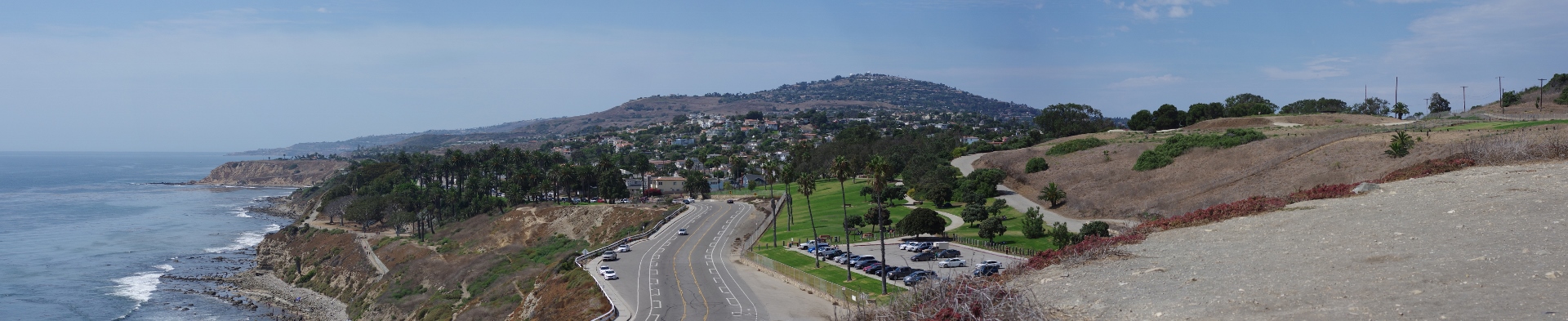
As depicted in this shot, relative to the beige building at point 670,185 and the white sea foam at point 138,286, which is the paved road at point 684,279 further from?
the beige building at point 670,185

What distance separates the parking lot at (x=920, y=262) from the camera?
3675cm

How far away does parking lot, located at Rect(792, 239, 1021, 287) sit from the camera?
36750mm

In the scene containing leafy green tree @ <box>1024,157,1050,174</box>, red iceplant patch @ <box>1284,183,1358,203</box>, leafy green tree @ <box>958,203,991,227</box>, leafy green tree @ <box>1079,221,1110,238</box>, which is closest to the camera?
red iceplant patch @ <box>1284,183,1358,203</box>

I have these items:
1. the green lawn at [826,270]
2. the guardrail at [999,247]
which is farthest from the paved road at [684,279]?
the guardrail at [999,247]

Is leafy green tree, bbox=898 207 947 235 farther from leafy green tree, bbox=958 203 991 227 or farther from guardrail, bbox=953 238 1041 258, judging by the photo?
leafy green tree, bbox=958 203 991 227

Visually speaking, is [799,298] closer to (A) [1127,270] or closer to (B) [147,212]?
(A) [1127,270]

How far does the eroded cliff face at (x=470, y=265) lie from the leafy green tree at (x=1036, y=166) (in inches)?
1232

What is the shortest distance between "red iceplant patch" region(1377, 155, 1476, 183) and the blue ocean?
58.9 metres

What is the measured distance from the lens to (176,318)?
→ 5481 cm

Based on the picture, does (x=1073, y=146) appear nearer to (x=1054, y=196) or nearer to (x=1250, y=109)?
(x=1054, y=196)

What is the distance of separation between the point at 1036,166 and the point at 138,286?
224 ft

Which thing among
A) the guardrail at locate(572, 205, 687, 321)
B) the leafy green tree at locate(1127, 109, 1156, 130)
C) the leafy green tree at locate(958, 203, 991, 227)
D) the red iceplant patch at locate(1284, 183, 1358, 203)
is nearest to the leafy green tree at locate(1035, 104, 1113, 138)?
the leafy green tree at locate(1127, 109, 1156, 130)

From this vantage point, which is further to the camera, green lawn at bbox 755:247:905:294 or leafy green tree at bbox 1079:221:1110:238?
leafy green tree at bbox 1079:221:1110:238

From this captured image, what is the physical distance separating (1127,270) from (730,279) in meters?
22.9
